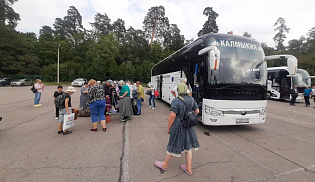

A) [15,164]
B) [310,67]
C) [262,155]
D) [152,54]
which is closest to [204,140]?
[262,155]

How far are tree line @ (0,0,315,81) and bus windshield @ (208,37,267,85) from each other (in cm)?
3477

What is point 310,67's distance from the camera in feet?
106

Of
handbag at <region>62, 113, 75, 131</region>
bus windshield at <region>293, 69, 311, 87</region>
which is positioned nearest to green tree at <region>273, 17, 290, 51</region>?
bus windshield at <region>293, 69, 311, 87</region>

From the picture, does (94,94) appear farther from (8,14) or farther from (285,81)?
(8,14)

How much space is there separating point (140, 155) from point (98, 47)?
139 ft

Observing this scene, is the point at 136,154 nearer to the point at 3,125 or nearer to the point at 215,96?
the point at 215,96

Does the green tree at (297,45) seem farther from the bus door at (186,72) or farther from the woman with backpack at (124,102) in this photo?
the woman with backpack at (124,102)

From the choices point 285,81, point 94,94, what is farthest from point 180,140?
point 285,81

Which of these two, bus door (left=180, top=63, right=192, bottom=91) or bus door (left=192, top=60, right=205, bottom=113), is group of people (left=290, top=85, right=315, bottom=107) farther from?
bus door (left=192, top=60, right=205, bottom=113)

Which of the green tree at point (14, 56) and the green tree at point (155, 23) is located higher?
the green tree at point (155, 23)

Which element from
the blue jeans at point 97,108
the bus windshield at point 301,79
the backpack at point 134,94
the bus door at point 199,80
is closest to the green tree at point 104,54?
the backpack at point 134,94

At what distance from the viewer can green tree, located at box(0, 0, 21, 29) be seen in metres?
36.8

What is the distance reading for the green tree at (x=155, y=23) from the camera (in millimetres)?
42844

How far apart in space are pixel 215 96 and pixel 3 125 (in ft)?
26.6
